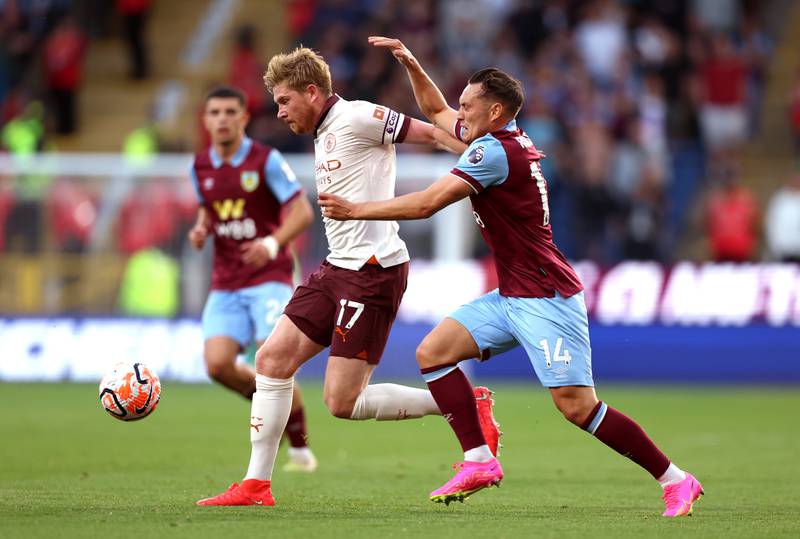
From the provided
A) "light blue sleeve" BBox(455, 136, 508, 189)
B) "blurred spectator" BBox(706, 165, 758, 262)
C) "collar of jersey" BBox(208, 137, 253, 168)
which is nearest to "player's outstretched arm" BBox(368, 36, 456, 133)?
"light blue sleeve" BBox(455, 136, 508, 189)

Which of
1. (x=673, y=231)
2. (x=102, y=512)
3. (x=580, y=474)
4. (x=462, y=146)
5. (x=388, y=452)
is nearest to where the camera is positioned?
(x=102, y=512)

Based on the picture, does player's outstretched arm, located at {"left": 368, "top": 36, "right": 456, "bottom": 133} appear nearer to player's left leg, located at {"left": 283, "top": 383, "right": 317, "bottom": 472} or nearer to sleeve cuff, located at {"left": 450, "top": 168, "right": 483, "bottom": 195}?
sleeve cuff, located at {"left": 450, "top": 168, "right": 483, "bottom": 195}

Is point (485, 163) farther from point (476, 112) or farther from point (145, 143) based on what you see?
point (145, 143)

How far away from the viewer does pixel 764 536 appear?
7117mm

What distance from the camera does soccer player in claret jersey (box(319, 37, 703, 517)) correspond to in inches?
307

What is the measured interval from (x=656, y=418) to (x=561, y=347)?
7371mm

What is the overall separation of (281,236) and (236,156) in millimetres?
933

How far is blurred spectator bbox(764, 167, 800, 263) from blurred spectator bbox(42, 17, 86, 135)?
11.6 metres

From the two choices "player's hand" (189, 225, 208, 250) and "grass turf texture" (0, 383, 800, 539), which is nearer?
"grass turf texture" (0, 383, 800, 539)

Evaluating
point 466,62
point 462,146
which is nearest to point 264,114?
point 466,62

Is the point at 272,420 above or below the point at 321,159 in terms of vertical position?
below

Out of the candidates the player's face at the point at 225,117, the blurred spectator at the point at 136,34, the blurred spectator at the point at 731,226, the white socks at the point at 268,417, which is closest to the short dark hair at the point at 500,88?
the white socks at the point at 268,417

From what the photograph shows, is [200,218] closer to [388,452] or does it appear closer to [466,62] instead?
[388,452]

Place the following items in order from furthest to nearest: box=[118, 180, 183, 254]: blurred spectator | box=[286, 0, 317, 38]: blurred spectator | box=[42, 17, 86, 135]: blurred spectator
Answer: box=[286, 0, 317, 38]: blurred spectator, box=[42, 17, 86, 135]: blurred spectator, box=[118, 180, 183, 254]: blurred spectator
